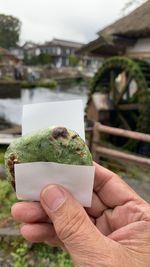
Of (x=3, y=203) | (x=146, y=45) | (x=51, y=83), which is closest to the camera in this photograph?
(x=3, y=203)

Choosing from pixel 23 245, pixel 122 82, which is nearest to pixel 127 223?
pixel 23 245

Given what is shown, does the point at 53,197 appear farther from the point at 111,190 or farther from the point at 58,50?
the point at 58,50

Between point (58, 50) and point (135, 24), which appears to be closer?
point (135, 24)

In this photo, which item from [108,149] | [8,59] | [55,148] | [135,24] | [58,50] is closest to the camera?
[55,148]

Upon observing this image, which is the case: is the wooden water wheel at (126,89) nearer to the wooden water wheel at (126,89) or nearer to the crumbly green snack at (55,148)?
the wooden water wheel at (126,89)

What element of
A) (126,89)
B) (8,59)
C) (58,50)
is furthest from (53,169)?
(58,50)

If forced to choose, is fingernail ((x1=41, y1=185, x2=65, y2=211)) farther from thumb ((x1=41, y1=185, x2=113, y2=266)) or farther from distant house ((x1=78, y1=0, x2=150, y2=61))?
distant house ((x1=78, y1=0, x2=150, y2=61))

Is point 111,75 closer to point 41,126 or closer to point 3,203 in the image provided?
point 3,203

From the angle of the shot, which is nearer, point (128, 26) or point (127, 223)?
point (127, 223)
